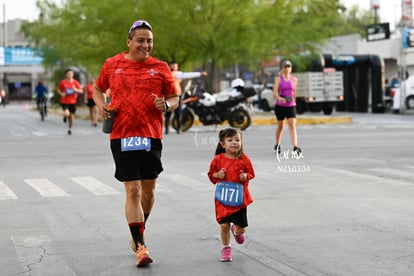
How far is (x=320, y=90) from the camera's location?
4169cm

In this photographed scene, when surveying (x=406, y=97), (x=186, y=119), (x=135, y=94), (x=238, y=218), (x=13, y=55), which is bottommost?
(x=238, y=218)

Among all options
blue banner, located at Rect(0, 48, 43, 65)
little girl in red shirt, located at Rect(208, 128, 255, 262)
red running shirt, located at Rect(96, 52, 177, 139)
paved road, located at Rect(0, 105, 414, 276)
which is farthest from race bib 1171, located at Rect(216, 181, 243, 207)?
blue banner, located at Rect(0, 48, 43, 65)

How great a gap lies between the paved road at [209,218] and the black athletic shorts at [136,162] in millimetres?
679

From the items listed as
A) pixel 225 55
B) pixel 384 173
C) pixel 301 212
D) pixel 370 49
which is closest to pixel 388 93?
pixel 225 55

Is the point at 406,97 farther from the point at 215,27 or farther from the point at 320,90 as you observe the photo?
the point at 215,27

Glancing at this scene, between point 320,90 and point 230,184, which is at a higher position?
point 320,90

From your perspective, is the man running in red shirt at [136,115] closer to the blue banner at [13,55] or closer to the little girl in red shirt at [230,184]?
the little girl in red shirt at [230,184]

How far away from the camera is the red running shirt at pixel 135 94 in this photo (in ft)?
24.1

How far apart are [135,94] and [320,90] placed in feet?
114

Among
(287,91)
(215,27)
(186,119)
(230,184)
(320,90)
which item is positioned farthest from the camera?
(320,90)

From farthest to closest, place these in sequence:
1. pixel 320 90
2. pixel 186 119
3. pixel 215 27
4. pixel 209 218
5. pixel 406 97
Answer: pixel 320 90
pixel 406 97
pixel 215 27
pixel 186 119
pixel 209 218

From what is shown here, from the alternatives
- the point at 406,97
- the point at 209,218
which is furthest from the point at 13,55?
the point at 209,218

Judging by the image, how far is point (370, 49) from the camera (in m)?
71.0

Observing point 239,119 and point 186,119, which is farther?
point 239,119
